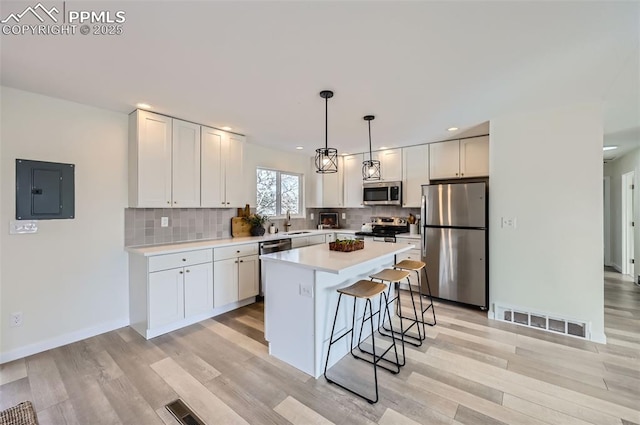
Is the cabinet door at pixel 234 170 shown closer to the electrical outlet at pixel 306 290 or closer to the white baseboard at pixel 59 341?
the white baseboard at pixel 59 341

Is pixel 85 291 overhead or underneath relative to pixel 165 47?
underneath

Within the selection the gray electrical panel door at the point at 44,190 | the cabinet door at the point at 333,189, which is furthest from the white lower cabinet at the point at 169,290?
the cabinet door at the point at 333,189

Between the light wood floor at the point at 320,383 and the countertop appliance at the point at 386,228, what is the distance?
1877mm

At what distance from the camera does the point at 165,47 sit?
183 centimetres

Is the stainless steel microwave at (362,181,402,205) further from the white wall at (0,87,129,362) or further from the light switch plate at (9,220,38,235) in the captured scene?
the light switch plate at (9,220,38,235)

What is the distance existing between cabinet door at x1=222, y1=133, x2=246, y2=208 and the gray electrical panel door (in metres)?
1.61

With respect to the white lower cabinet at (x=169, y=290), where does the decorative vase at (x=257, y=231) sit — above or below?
above

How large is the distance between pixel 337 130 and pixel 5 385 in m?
3.91

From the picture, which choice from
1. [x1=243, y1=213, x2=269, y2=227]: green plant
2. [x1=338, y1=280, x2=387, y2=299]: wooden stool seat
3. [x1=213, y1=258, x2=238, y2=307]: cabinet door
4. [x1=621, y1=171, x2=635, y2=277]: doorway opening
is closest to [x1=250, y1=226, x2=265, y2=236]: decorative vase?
[x1=243, y1=213, x2=269, y2=227]: green plant

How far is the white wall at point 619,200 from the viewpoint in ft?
15.3

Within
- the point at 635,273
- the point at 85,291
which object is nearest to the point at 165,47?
the point at 85,291

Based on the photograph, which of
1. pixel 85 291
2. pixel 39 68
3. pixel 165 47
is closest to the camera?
pixel 165 47

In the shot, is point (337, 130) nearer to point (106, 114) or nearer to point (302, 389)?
point (106, 114)

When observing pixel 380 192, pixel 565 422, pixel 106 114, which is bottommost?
pixel 565 422
